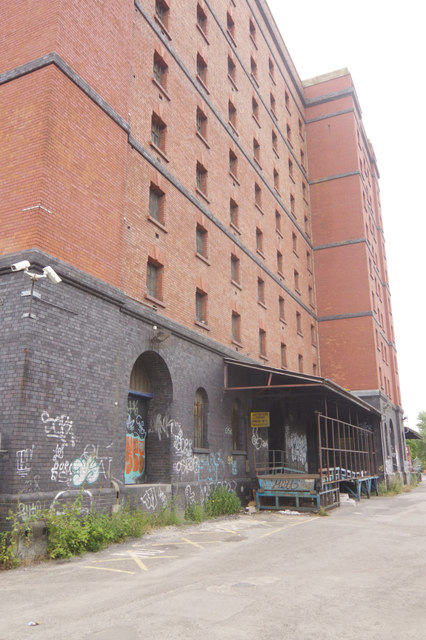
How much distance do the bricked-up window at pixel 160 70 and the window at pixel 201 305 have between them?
22.7 ft

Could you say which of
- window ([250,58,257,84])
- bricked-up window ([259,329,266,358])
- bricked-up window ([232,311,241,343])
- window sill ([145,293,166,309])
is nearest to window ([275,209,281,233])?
bricked-up window ([259,329,266,358])

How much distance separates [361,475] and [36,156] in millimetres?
21196

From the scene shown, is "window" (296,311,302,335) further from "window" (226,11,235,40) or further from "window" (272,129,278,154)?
"window" (226,11,235,40)

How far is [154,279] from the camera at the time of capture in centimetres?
1536

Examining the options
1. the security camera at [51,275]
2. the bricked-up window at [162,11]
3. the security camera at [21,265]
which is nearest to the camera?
the security camera at [21,265]

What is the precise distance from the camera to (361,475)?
2552 cm

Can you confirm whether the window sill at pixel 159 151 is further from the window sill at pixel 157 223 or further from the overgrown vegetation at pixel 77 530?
the overgrown vegetation at pixel 77 530

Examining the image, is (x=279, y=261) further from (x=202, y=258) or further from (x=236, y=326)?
(x=202, y=258)

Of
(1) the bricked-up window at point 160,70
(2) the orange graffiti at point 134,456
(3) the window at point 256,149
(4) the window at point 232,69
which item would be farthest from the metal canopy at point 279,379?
(4) the window at point 232,69

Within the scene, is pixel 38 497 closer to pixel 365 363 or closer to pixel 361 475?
pixel 361 475

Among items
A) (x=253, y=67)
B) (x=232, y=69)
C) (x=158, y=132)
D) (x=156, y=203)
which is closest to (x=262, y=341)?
(x=156, y=203)

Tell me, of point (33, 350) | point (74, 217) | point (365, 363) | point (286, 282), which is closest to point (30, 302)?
point (33, 350)

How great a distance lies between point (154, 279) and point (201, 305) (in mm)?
3162

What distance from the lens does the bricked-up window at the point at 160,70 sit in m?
17.2
